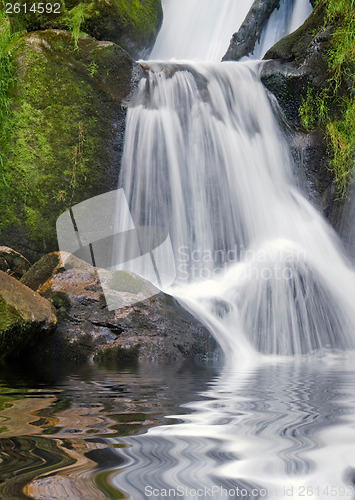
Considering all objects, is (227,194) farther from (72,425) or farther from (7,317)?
(72,425)

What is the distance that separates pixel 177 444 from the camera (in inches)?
43.4

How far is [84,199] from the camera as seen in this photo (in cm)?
701

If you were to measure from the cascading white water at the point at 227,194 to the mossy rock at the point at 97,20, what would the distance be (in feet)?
3.84

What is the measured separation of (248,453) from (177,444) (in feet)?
0.55

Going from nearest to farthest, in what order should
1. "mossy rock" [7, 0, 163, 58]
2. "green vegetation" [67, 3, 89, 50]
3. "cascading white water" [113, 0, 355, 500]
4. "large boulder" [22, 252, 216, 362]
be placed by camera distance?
"cascading white water" [113, 0, 355, 500] < "large boulder" [22, 252, 216, 362] < "green vegetation" [67, 3, 89, 50] < "mossy rock" [7, 0, 163, 58]

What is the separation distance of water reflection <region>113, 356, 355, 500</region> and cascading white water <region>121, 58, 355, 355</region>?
3888 millimetres

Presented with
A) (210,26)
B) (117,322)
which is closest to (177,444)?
A: (117,322)

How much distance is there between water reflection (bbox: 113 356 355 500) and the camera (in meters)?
0.82

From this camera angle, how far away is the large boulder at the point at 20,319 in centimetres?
365

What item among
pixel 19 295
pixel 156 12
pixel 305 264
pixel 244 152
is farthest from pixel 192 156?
pixel 156 12

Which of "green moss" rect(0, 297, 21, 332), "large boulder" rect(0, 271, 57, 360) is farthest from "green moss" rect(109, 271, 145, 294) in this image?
"green moss" rect(0, 297, 21, 332)

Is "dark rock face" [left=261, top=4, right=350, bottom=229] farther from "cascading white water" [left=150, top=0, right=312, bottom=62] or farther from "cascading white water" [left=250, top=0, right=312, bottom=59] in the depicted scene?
"cascading white water" [left=250, top=0, right=312, bottom=59]

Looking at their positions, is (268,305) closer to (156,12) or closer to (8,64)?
(8,64)

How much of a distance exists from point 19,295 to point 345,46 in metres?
6.31
